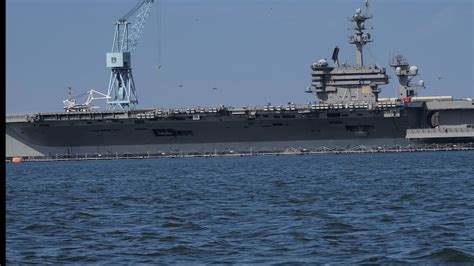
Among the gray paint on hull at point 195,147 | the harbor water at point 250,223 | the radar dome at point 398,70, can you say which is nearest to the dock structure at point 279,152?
the gray paint on hull at point 195,147

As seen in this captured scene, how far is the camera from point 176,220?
1703 centimetres

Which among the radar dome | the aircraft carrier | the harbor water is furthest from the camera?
the radar dome

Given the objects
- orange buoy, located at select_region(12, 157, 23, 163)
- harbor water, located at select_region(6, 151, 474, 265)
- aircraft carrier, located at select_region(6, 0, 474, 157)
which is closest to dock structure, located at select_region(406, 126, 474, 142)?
aircraft carrier, located at select_region(6, 0, 474, 157)

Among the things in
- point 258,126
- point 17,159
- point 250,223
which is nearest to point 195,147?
point 258,126

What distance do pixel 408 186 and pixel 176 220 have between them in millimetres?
11011

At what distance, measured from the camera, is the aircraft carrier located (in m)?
57.6

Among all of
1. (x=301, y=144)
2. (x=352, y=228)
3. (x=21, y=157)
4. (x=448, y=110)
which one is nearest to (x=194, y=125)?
(x=301, y=144)

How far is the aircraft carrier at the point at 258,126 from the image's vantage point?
5759cm

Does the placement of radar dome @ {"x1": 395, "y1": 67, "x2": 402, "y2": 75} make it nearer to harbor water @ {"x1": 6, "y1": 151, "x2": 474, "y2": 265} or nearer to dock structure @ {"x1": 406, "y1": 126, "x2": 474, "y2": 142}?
dock structure @ {"x1": 406, "y1": 126, "x2": 474, "y2": 142}

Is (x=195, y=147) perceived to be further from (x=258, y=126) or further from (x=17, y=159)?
(x=17, y=159)

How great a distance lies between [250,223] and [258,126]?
141ft

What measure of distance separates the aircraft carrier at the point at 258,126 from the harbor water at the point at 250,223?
27.7m

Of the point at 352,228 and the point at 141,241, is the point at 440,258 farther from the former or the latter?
the point at 141,241

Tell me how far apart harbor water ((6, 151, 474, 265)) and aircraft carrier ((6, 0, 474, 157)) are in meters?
27.7
